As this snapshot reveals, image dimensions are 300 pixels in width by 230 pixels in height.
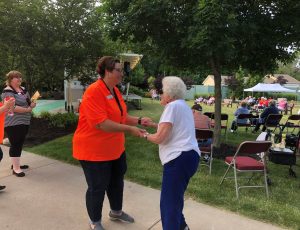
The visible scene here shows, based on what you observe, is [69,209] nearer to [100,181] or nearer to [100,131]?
[100,181]

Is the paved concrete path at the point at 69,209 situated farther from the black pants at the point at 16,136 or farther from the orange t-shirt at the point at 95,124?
the orange t-shirt at the point at 95,124

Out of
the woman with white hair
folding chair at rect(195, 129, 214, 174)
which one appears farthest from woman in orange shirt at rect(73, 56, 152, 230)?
folding chair at rect(195, 129, 214, 174)

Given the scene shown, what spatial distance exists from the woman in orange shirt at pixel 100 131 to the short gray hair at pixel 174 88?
484mm

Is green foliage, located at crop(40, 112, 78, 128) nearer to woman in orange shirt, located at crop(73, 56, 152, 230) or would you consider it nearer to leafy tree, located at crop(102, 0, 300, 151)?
leafy tree, located at crop(102, 0, 300, 151)

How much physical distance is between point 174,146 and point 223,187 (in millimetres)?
2670

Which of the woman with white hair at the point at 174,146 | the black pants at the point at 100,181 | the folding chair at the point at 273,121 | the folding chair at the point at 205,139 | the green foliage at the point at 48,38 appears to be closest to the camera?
the woman with white hair at the point at 174,146

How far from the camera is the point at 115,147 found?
3.62 m

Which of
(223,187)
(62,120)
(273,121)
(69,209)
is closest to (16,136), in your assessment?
(69,209)

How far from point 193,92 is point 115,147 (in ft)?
156

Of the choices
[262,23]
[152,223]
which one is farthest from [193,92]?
[152,223]

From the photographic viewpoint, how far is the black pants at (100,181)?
3557 mm

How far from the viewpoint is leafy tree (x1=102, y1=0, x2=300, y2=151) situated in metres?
6.12

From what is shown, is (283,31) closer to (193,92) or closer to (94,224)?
(94,224)

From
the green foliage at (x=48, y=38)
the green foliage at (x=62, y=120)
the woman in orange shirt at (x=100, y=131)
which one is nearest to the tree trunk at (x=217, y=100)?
the green foliage at (x=48, y=38)
